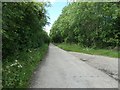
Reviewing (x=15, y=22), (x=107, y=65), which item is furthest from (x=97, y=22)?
(x=15, y=22)

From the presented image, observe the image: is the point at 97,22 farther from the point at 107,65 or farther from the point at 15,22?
the point at 15,22

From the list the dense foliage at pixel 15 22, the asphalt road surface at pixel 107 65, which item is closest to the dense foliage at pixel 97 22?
the asphalt road surface at pixel 107 65

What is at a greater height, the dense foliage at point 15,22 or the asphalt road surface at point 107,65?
the dense foliage at point 15,22

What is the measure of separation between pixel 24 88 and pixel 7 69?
1795 mm

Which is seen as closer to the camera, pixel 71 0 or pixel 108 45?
pixel 108 45

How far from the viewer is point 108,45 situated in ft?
100

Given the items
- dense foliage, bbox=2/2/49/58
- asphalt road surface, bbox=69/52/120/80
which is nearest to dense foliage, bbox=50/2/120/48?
asphalt road surface, bbox=69/52/120/80

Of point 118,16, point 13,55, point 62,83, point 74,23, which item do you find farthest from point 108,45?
point 62,83

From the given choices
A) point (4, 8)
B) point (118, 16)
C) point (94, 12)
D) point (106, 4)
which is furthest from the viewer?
point (94, 12)

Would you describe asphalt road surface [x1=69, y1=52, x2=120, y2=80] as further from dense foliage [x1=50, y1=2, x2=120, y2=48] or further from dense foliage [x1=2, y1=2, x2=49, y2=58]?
dense foliage [x1=50, y1=2, x2=120, y2=48]

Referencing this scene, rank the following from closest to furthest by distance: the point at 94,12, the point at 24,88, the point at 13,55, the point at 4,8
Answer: the point at 24,88 < the point at 4,8 < the point at 13,55 < the point at 94,12

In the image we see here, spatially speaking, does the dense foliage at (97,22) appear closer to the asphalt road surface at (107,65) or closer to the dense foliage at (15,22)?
the asphalt road surface at (107,65)

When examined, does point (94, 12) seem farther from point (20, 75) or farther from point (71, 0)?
point (20, 75)

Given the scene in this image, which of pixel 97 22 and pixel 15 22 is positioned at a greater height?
pixel 97 22
